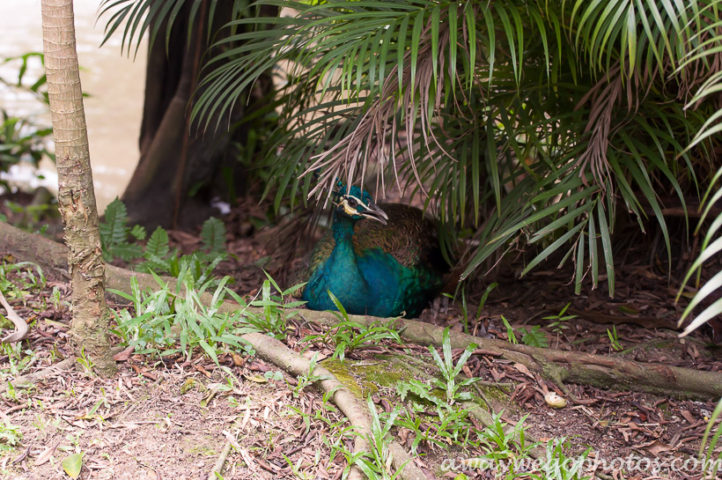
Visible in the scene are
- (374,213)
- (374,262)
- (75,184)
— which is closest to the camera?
(75,184)

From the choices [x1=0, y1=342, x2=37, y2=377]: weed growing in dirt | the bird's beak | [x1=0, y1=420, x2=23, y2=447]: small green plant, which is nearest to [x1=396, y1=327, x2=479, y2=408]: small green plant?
the bird's beak

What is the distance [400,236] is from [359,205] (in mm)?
755

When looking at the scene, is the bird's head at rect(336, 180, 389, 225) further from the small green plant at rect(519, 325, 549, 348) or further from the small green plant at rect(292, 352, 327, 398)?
the small green plant at rect(292, 352, 327, 398)

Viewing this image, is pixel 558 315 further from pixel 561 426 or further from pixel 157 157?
pixel 157 157

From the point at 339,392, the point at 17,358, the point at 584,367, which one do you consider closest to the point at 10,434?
the point at 17,358

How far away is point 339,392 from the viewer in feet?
8.16

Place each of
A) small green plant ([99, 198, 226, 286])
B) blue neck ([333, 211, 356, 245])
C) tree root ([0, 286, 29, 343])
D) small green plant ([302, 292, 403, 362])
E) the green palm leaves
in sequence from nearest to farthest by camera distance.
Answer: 1. the green palm leaves
2. tree root ([0, 286, 29, 343])
3. small green plant ([302, 292, 403, 362])
4. blue neck ([333, 211, 356, 245])
5. small green plant ([99, 198, 226, 286])

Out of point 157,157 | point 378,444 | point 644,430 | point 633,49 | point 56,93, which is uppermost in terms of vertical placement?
point 633,49

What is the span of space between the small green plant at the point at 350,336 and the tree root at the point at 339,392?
0.17 m

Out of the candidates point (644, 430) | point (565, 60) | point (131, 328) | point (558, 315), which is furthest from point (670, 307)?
point (131, 328)

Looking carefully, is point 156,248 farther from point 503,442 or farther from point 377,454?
point 503,442

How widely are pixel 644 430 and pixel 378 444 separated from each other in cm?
124

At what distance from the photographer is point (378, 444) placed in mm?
2217

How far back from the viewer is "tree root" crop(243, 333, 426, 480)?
7.22ft
